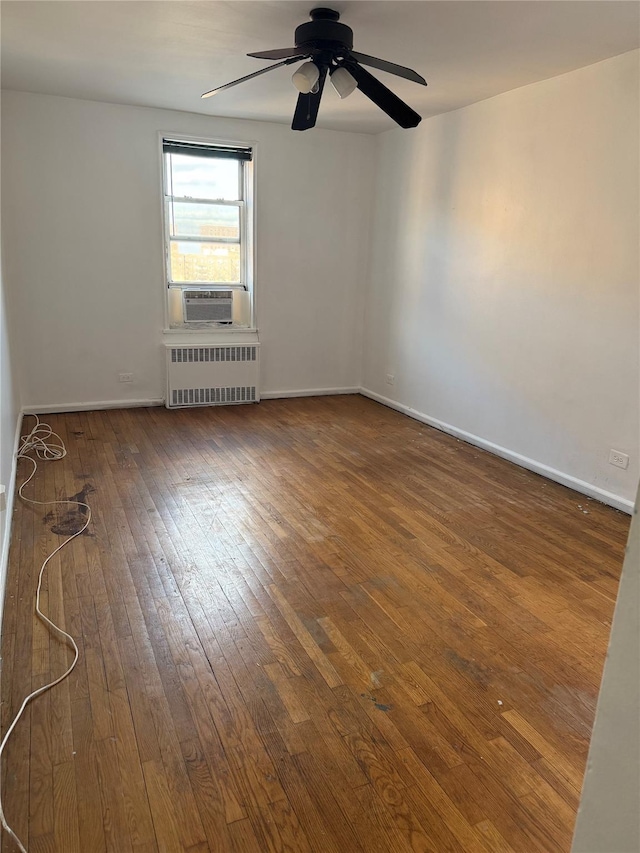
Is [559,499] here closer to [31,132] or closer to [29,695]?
[29,695]

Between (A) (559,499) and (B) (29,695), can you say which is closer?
(B) (29,695)

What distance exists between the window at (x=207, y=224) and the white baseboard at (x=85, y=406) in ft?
2.66

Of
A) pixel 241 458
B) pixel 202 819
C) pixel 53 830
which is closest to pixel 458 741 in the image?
pixel 202 819

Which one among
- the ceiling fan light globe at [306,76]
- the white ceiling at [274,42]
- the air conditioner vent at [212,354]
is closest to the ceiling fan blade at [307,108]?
the ceiling fan light globe at [306,76]

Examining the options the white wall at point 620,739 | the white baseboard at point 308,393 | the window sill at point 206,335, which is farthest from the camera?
the white baseboard at point 308,393

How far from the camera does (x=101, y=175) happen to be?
16.1 feet

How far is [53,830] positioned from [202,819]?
0.37 m

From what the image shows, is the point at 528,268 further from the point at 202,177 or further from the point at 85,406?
the point at 85,406

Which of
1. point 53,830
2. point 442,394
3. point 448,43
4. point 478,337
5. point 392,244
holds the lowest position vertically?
point 53,830

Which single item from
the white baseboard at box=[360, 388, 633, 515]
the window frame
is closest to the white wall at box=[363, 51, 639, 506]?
the white baseboard at box=[360, 388, 633, 515]

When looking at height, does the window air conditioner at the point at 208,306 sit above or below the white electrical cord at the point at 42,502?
above

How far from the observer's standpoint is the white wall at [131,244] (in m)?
4.73

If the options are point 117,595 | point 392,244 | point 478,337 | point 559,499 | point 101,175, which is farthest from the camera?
point 392,244

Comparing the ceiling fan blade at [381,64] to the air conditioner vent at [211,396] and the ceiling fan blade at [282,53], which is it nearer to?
the ceiling fan blade at [282,53]
